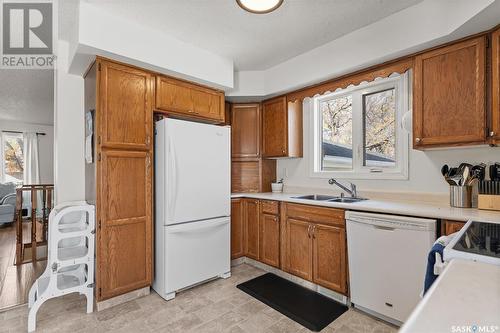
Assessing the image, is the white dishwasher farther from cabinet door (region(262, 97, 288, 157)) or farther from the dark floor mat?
cabinet door (region(262, 97, 288, 157))

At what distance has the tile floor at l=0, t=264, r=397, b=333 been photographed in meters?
1.97

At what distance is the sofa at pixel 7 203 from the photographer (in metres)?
5.30

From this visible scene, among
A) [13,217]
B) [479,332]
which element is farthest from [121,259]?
[13,217]

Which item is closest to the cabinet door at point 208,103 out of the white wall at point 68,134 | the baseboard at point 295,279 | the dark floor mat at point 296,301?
the white wall at point 68,134

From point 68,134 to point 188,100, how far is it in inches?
49.3

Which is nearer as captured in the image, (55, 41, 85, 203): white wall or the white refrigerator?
the white refrigerator

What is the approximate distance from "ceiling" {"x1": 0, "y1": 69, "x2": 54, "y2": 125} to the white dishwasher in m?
4.08

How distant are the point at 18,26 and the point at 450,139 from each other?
3781mm

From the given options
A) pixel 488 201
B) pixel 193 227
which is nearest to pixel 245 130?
pixel 193 227

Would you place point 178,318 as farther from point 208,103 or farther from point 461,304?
point 208,103

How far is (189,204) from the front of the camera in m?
2.54

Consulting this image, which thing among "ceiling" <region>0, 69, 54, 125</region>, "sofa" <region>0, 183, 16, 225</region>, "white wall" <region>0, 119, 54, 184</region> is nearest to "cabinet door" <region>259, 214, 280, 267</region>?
"ceiling" <region>0, 69, 54, 125</region>

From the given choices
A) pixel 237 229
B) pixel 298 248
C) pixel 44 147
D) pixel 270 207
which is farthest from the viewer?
pixel 44 147

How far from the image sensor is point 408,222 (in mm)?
1853
